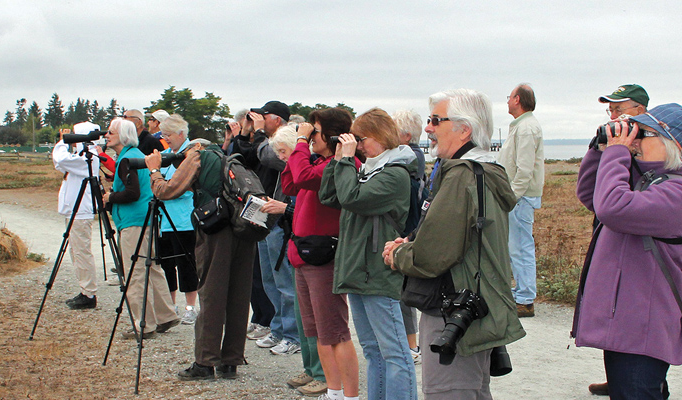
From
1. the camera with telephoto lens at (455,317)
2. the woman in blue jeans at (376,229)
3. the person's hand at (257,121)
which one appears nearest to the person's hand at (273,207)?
the woman in blue jeans at (376,229)

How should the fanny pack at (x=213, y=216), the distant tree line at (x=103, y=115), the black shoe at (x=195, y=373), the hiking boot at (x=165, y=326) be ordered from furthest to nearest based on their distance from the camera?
the distant tree line at (x=103, y=115) < the hiking boot at (x=165, y=326) < the black shoe at (x=195, y=373) < the fanny pack at (x=213, y=216)

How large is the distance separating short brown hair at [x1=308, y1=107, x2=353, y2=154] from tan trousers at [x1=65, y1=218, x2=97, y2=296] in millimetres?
4108

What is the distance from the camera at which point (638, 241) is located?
2.76 meters

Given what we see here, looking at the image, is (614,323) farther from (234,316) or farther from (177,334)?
(177,334)

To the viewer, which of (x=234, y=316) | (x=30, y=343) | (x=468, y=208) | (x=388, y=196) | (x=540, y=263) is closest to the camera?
(x=468, y=208)

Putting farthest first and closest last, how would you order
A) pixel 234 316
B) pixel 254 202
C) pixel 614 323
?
pixel 234 316, pixel 254 202, pixel 614 323

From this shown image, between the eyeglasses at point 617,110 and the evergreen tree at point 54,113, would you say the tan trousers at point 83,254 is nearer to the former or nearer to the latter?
the eyeglasses at point 617,110

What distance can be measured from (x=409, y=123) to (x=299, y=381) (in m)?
2.27

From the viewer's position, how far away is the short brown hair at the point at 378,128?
3.69 meters

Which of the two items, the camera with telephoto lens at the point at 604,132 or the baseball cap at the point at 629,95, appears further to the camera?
the baseball cap at the point at 629,95

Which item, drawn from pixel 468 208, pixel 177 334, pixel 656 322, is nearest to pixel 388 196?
pixel 468 208

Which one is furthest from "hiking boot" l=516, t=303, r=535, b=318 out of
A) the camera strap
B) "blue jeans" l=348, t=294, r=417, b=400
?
the camera strap

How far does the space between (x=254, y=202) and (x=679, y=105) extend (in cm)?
276

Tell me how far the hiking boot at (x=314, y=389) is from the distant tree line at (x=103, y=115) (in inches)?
81.2
